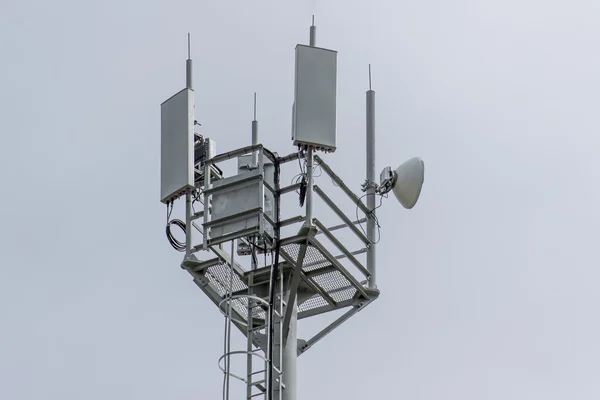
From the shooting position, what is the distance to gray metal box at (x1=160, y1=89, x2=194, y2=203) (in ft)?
82.6

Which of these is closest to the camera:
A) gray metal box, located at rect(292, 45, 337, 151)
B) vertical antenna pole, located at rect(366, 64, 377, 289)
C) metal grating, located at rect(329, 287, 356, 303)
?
gray metal box, located at rect(292, 45, 337, 151)

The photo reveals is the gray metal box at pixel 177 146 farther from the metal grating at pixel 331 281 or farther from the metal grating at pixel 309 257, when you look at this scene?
the metal grating at pixel 331 281

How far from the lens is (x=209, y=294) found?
25.1m

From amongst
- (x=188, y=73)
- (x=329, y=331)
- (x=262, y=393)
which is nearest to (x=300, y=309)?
(x=329, y=331)

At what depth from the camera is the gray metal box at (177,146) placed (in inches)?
992

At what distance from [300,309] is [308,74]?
3630mm

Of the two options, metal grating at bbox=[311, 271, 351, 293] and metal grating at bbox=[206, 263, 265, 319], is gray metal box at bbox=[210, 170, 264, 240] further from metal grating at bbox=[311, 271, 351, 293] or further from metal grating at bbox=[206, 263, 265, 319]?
metal grating at bbox=[311, 271, 351, 293]

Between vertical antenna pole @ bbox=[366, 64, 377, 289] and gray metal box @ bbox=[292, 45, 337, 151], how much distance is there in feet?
5.25

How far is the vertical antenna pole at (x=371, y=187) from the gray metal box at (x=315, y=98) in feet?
5.25

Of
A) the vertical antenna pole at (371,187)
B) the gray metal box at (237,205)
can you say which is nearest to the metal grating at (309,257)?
the gray metal box at (237,205)

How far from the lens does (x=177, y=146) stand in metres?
25.5

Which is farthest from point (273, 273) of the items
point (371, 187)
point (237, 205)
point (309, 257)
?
point (371, 187)

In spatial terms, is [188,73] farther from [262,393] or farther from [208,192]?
[262,393]

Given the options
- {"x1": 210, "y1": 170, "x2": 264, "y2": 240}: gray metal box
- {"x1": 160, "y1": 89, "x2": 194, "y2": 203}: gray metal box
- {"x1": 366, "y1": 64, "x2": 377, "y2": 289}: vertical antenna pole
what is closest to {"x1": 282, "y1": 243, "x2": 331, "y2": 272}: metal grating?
{"x1": 210, "y1": 170, "x2": 264, "y2": 240}: gray metal box
